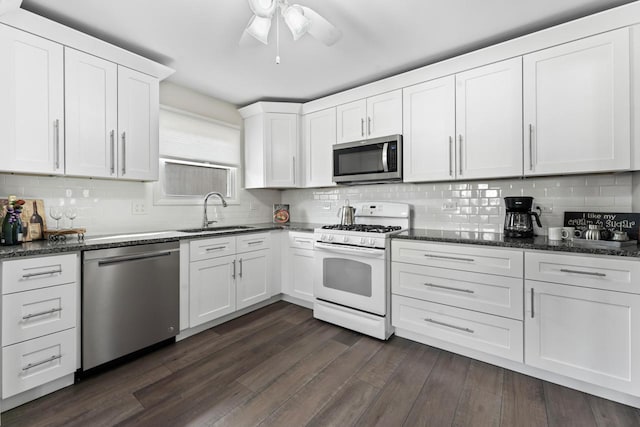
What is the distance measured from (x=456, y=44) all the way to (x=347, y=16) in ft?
3.33

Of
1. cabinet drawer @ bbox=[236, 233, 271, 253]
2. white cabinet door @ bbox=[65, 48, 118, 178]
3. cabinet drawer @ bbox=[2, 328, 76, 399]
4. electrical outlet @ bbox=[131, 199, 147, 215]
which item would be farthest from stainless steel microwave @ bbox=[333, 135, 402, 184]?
cabinet drawer @ bbox=[2, 328, 76, 399]

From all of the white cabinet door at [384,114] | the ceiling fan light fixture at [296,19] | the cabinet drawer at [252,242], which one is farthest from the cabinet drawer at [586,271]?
the cabinet drawer at [252,242]

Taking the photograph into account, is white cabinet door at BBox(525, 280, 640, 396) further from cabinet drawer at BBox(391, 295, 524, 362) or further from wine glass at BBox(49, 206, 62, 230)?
wine glass at BBox(49, 206, 62, 230)

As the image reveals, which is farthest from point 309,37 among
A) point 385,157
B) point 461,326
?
point 461,326

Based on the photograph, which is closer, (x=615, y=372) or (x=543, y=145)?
(x=615, y=372)

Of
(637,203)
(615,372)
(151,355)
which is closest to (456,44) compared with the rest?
(637,203)

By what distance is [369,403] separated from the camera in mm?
1687

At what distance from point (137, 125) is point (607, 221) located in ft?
12.2

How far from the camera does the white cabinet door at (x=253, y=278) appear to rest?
2906mm

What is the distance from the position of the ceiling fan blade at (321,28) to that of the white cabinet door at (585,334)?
208 cm

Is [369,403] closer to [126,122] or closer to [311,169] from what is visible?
[311,169]

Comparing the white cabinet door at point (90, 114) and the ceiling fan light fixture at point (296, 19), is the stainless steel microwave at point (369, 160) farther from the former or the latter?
the white cabinet door at point (90, 114)

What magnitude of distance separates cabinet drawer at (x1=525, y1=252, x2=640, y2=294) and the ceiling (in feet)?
5.48

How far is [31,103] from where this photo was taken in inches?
74.2
